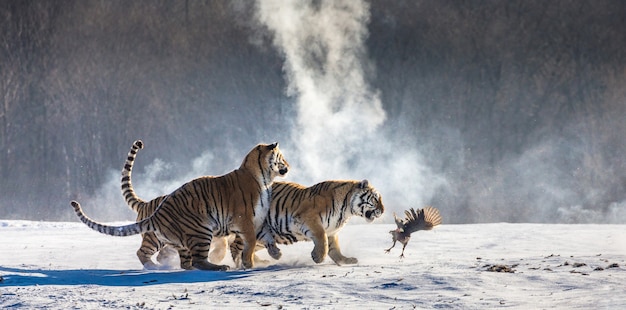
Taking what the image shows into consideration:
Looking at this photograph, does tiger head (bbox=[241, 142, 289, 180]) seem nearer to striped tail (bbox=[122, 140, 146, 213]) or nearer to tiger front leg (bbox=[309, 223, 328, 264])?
tiger front leg (bbox=[309, 223, 328, 264])

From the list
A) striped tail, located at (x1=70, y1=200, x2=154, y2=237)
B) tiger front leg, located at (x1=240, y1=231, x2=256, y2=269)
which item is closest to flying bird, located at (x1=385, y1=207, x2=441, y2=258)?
tiger front leg, located at (x1=240, y1=231, x2=256, y2=269)

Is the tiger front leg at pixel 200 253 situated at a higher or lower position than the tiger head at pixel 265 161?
lower

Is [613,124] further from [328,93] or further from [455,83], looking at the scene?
[328,93]

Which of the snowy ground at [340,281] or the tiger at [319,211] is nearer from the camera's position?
the snowy ground at [340,281]

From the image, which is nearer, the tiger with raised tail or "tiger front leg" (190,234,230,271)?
"tiger front leg" (190,234,230,271)

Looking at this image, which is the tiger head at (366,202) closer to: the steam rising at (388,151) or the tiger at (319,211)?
the tiger at (319,211)

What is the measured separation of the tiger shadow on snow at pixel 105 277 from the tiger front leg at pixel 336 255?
1212 mm

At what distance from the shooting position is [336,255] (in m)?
10.2

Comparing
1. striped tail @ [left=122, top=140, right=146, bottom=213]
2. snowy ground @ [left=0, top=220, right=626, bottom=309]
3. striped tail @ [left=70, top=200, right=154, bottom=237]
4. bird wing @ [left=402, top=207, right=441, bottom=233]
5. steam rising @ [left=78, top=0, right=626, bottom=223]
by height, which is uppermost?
steam rising @ [left=78, top=0, right=626, bottom=223]

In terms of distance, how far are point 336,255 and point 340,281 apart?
2.07 m

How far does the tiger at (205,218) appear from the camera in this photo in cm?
966

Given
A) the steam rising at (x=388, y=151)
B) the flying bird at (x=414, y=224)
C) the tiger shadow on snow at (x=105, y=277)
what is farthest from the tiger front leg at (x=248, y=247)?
the steam rising at (x=388, y=151)

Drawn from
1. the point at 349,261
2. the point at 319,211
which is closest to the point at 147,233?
the point at 319,211

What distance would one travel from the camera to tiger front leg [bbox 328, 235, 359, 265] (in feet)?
33.5
